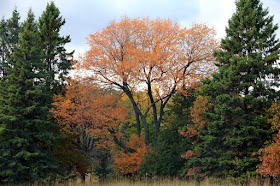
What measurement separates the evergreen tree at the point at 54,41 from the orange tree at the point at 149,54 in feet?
12.5

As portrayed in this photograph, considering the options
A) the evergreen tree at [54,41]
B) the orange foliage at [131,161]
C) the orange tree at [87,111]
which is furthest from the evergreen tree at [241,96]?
the evergreen tree at [54,41]

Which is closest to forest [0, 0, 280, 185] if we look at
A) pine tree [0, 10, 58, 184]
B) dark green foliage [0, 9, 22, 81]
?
pine tree [0, 10, 58, 184]

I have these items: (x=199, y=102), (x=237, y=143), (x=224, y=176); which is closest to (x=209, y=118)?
(x=199, y=102)

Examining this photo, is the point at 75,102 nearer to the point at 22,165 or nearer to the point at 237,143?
the point at 22,165

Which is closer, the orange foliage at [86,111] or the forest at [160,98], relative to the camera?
the forest at [160,98]

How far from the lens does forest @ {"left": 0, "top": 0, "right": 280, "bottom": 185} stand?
57.6 feet

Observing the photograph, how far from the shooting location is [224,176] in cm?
1886

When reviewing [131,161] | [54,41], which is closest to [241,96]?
[131,161]

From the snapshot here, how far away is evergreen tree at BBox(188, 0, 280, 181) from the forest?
0.22 ft

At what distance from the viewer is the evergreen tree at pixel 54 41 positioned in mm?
28453

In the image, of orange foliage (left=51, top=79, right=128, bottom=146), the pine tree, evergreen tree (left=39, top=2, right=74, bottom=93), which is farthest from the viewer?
evergreen tree (left=39, top=2, right=74, bottom=93)

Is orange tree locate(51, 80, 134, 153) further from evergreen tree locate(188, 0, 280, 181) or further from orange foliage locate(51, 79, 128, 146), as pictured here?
evergreen tree locate(188, 0, 280, 181)

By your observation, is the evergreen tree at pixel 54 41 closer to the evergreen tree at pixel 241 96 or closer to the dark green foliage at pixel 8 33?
the dark green foliage at pixel 8 33

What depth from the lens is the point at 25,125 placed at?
58.4ft
